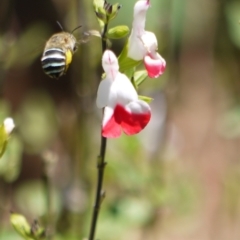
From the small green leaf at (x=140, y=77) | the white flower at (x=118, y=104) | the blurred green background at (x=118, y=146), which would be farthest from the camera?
the blurred green background at (x=118, y=146)

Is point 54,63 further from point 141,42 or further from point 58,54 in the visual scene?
point 141,42

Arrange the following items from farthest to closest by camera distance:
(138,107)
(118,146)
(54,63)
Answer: (118,146) < (54,63) < (138,107)

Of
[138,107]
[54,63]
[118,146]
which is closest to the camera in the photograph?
[138,107]

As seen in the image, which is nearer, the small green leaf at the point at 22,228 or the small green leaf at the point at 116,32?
the small green leaf at the point at 116,32

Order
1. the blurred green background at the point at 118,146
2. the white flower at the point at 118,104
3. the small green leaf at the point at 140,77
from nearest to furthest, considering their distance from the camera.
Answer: the white flower at the point at 118,104 → the small green leaf at the point at 140,77 → the blurred green background at the point at 118,146

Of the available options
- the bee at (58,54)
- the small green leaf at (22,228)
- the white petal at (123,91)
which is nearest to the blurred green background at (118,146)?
the bee at (58,54)

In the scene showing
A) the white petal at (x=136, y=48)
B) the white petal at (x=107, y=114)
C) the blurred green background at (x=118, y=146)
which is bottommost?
the blurred green background at (x=118, y=146)

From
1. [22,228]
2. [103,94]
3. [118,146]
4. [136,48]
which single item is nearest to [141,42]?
[136,48]

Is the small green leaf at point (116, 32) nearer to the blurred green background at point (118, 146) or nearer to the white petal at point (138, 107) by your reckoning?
the white petal at point (138, 107)
